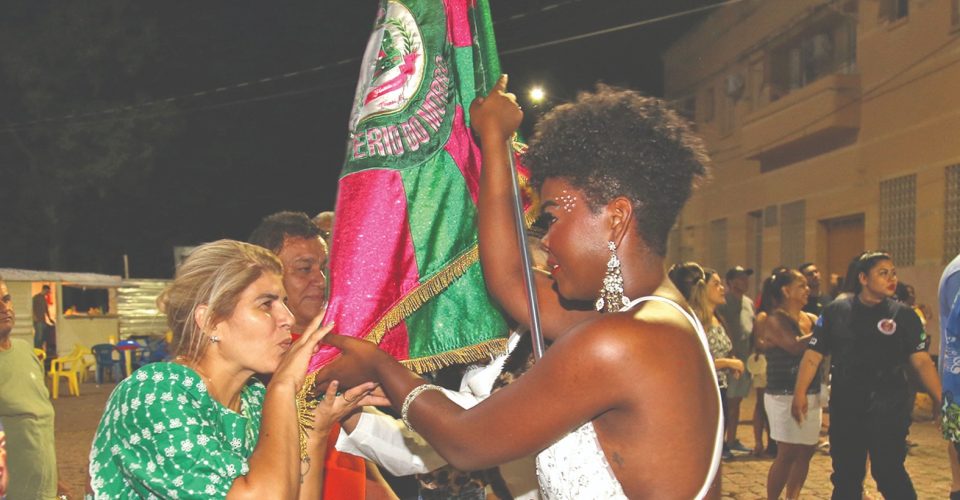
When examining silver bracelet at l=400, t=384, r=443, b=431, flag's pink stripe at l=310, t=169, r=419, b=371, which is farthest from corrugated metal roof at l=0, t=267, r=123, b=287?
silver bracelet at l=400, t=384, r=443, b=431

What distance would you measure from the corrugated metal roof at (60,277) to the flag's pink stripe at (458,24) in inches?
755

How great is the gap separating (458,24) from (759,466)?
7.62 metres

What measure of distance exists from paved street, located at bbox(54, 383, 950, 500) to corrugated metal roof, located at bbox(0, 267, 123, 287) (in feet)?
27.0

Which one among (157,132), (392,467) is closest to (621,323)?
(392,467)

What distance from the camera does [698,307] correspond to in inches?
319

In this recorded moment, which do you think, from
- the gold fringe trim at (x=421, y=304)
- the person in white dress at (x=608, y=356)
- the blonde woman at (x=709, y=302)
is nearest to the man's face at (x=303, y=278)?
the gold fringe trim at (x=421, y=304)

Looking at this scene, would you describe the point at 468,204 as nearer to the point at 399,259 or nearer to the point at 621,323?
the point at 399,259

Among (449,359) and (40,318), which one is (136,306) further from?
(449,359)

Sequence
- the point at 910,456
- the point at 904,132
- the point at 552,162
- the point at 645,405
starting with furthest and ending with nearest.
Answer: the point at 904,132
the point at 910,456
the point at 552,162
the point at 645,405

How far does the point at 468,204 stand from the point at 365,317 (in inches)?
20.1

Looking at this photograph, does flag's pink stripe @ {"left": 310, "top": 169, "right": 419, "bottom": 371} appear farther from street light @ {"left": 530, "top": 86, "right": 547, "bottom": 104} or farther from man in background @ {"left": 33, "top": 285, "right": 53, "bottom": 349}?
Answer: man in background @ {"left": 33, "top": 285, "right": 53, "bottom": 349}

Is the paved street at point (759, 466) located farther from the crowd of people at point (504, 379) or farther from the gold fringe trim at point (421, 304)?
the crowd of people at point (504, 379)

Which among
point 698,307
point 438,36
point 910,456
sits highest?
point 438,36

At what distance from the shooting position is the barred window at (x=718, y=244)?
25.2 m
